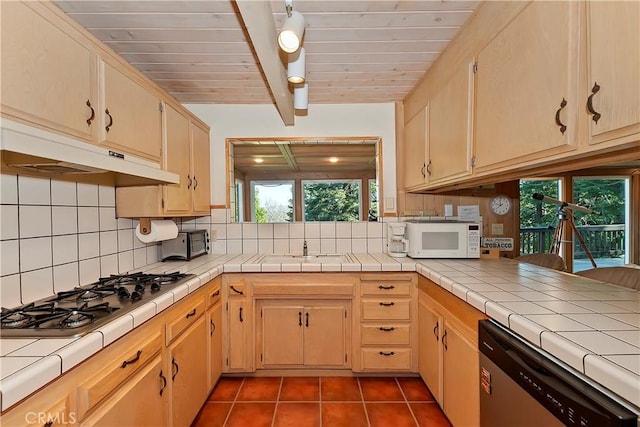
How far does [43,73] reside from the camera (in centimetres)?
110

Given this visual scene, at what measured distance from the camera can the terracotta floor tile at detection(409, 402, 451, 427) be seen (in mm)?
1788

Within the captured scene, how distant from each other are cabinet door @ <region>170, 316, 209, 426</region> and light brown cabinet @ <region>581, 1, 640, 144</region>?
1.91 meters

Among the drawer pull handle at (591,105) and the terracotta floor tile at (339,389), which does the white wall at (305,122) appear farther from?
the drawer pull handle at (591,105)

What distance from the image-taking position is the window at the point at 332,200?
2.80 meters

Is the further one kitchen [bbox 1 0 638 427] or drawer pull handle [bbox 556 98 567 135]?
kitchen [bbox 1 0 638 427]

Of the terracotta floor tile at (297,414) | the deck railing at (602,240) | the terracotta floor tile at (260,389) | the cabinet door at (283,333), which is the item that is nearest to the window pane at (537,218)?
the deck railing at (602,240)

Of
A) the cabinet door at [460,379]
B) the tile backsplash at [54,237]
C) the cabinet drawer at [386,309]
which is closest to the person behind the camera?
the tile backsplash at [54,237]

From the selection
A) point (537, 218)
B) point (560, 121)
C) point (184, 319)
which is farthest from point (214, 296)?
point (537, 218)

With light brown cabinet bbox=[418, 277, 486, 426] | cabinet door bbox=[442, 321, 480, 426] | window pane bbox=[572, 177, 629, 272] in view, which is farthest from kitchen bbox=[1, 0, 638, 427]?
window pane bbox=[572, 177, 629, 272]

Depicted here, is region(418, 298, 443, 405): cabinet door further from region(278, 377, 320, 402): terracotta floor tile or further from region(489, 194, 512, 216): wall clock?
region(489, 194, 512, 216): wall clock

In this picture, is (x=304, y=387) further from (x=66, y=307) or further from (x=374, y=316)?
(x=66, y=307)

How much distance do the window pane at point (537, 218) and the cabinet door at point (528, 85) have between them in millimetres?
1721

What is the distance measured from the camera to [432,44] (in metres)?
1.80

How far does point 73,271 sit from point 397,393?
2.11m
